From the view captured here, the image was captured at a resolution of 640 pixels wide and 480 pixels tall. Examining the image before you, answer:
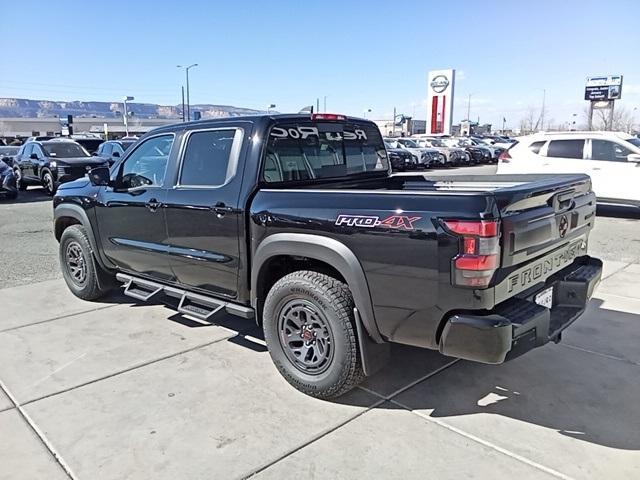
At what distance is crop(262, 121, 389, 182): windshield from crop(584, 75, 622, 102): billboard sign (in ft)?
208

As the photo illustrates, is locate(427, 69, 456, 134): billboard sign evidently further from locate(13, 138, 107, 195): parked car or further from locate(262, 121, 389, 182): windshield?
locate(262, 121, 389, 182): windshield

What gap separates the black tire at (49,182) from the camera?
619 inches

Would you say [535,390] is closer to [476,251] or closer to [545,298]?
[545,298]

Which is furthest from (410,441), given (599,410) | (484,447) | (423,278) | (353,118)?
(353,118)

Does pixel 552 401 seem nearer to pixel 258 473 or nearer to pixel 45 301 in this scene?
pixel 258 473

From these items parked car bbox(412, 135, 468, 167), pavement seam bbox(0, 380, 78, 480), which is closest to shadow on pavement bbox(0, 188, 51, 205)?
pavement seam bbox(0, 380, 78, 480)

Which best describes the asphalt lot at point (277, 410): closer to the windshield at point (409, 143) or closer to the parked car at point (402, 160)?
the parked car at point (402, 160)

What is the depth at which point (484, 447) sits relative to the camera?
2.98m

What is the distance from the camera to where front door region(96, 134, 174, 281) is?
457 centimetres

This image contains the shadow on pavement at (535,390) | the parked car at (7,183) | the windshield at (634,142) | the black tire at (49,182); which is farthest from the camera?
the black tire at (49,182)

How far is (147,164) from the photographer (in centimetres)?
480

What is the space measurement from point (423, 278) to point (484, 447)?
103cm

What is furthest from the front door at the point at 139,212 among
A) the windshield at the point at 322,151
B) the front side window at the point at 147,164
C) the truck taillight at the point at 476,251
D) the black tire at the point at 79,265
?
the truck taillight at the point at 476,251

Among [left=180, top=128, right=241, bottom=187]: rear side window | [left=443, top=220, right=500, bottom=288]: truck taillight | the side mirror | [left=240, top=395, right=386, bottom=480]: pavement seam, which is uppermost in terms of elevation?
[left=180, top=128, right=241, bottom=187]: rear side window
